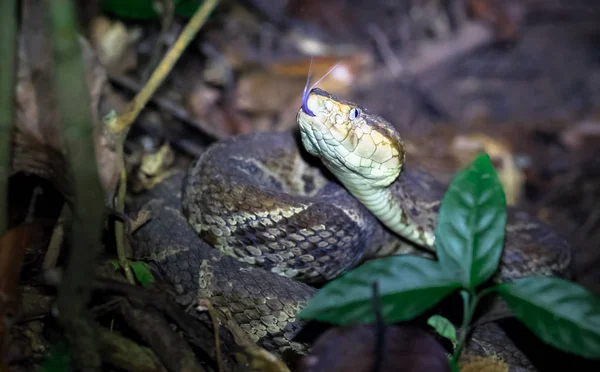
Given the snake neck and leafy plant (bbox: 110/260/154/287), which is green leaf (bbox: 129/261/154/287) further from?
the snake neck

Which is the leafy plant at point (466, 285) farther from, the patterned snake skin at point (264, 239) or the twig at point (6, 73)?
the twig at point (6, 73)

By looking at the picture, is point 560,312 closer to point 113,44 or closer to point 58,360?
point 58,360

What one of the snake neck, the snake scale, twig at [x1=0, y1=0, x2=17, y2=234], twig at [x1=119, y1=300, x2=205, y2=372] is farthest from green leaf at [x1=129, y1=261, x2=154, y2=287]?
the snake neck

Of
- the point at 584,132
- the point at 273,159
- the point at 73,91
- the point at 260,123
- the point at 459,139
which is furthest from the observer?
the point at 584,132

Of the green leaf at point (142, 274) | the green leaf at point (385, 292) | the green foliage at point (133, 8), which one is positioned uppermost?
the green foliage at point (133, 8)

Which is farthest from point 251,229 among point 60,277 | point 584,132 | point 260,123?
point 584,132

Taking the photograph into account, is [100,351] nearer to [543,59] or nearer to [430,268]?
[430,268]

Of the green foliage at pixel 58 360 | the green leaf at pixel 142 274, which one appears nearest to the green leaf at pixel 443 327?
the green leaf at pixel 142 274
